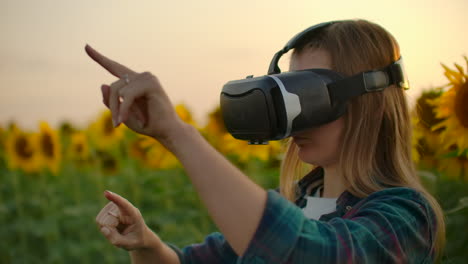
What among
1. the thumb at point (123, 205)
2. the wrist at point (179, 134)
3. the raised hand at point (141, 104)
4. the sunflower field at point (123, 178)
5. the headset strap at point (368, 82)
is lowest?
the sunflower field at point (123, 178)

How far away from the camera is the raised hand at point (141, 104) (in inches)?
28.4

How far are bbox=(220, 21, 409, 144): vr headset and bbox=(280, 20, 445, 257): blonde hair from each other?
7 centimetres

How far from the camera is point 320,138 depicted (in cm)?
106

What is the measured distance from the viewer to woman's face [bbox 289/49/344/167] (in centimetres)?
105

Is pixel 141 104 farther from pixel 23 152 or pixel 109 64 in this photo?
pixel 23 152

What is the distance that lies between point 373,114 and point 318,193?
244 millimetres

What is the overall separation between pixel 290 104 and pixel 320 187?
388mm

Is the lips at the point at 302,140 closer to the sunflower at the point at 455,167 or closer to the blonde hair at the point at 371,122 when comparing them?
the blonde hair at the point at 371,122

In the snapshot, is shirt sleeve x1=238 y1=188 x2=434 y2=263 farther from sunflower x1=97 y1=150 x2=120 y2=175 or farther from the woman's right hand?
sunflower x1=97 y1=150 x2=120 y2=175

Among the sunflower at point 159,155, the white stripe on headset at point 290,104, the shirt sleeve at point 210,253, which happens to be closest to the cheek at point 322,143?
the white stripe on headset at point 290,104

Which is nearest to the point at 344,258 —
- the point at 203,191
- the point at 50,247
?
the point at 203,191

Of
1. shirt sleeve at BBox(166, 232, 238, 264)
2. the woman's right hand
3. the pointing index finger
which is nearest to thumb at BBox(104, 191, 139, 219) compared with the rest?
the woman's right hand

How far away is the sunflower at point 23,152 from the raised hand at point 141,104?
2.81 metres

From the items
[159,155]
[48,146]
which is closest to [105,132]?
[48,146]
